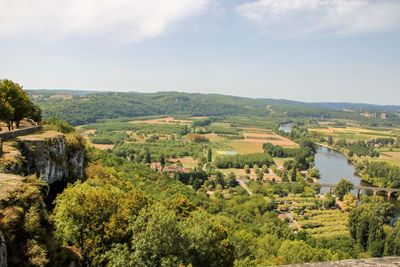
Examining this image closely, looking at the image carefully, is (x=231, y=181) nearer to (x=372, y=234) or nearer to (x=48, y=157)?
(x=372, y=234)

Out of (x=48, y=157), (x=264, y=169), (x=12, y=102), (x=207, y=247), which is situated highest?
(x=12, y=102)

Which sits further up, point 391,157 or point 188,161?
point 391,157

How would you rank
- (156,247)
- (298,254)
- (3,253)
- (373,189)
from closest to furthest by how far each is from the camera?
(3,253)
(156,247)
(298,254)
(373,189)

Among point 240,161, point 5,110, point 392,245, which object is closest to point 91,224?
→ point 5,110

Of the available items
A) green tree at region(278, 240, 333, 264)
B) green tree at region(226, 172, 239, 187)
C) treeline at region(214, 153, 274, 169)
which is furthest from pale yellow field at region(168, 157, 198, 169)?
green tree at region(278, 240, 333, 264)

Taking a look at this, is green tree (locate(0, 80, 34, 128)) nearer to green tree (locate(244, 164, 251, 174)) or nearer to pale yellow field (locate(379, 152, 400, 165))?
green tree (locate(244, 164, 251, 174))

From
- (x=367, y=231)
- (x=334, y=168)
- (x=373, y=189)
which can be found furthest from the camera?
(x=334, y=168)

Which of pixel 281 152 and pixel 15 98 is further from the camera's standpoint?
pixel 281 152
